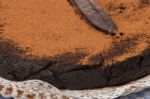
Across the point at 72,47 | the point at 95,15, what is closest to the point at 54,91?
the point at 72,47

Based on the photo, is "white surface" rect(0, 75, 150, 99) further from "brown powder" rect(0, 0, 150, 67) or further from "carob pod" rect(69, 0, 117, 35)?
"carob pod" rect(69, 0, 117, 35)

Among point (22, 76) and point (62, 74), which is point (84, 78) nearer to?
point (62, 74)

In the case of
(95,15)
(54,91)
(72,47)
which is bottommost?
(54,91)

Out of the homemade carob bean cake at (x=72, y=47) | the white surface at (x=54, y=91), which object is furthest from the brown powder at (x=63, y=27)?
the white surface at (x=54, y=91)

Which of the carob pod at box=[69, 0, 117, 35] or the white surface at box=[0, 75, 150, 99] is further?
the carob pod at box=[69, 0, 117, 35]

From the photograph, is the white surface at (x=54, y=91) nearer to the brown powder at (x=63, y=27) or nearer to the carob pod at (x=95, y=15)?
the brown powder at (x=63, y=27)

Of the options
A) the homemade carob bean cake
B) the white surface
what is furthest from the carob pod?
the white surface

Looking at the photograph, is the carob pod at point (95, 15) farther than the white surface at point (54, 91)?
Yes

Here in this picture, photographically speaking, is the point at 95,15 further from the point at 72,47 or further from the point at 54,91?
the point at 54,91
